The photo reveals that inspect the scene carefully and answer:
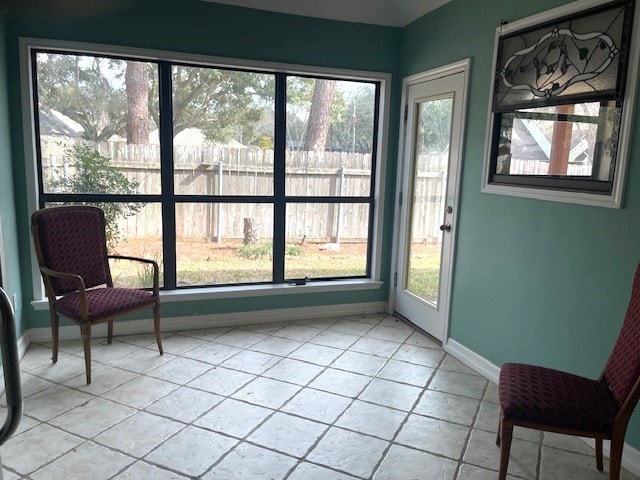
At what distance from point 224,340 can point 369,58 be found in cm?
253

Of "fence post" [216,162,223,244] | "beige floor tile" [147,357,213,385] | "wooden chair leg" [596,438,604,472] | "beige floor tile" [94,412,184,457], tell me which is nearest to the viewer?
"wooden chair leg" [596,438,604,472]

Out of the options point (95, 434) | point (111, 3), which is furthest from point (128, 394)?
point (111, 3)

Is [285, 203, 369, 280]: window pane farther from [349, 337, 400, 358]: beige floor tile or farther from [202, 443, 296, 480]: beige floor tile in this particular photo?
[202, 443, 296, 480]: beige floor tile

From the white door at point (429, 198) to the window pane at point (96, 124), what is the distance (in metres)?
2.01

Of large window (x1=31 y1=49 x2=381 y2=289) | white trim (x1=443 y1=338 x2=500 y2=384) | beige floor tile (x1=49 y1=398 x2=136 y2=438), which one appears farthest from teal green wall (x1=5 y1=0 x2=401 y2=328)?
beige floor tile (x1=49 y1=398 x2=136 y2=438)

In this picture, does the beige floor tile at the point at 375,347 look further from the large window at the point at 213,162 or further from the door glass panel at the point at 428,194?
the large window at the point at 213,162

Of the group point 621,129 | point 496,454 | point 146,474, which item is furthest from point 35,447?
point 621,129

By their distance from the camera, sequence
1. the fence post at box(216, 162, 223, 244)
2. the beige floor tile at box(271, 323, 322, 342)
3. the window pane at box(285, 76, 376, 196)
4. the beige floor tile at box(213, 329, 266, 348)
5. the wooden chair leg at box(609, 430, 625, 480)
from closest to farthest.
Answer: the wooden chair leg at box(609, 430, 625, 480) → the beige floor tile at box(213, 329, 266, 348) → the beige floor tile at box(271, 323, 322, 342) → the fence post at box(216, 162, 223, 244) → the window pane at box(285, 76, 376, 196)

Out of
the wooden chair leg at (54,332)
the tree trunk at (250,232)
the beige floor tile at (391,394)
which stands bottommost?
the beige floor tile at (391,394)

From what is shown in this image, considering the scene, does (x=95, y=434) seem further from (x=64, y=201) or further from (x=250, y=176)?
(x=250, y=176)

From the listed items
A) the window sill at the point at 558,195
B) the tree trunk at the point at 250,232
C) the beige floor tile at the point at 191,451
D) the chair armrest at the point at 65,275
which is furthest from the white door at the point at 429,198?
the chair armrest at the point at 65,275

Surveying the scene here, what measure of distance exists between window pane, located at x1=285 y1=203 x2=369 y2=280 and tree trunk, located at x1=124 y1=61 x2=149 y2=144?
4.17 ft

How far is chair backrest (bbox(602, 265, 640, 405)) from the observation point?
5.80 feet

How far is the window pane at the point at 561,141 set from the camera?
222 cm
